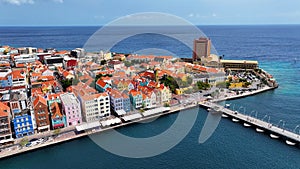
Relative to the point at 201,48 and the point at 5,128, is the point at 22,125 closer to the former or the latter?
the point at 5,128

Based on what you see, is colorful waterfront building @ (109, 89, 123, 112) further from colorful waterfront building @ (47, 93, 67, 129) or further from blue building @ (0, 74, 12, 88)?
blue building @ (0, 74, 12, 88)

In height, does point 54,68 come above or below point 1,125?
above

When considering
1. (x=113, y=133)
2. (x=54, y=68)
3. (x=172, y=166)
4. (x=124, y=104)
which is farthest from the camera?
(x=54, y=68)

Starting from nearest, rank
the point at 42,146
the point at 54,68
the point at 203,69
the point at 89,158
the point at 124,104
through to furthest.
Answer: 1. the point at 89,158
2. the point at 42,146
3. the point at 124,104
4. the point at 203,69
5. the point at 54,68

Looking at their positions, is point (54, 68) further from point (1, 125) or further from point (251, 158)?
point (251, 158)

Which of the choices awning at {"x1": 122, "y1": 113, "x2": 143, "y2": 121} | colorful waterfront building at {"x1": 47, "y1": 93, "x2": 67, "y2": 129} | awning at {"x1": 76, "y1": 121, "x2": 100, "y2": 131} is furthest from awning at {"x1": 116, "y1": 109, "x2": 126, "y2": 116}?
colorful waterfront building at {"x1": 47, "y1": 93, "x2": 67, "y2": 129}

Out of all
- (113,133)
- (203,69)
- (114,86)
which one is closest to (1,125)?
(113,133)

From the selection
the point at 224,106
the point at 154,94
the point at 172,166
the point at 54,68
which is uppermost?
the point at 54,68

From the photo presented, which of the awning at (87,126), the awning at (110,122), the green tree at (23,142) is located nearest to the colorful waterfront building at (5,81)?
the green tree at (23,142)
